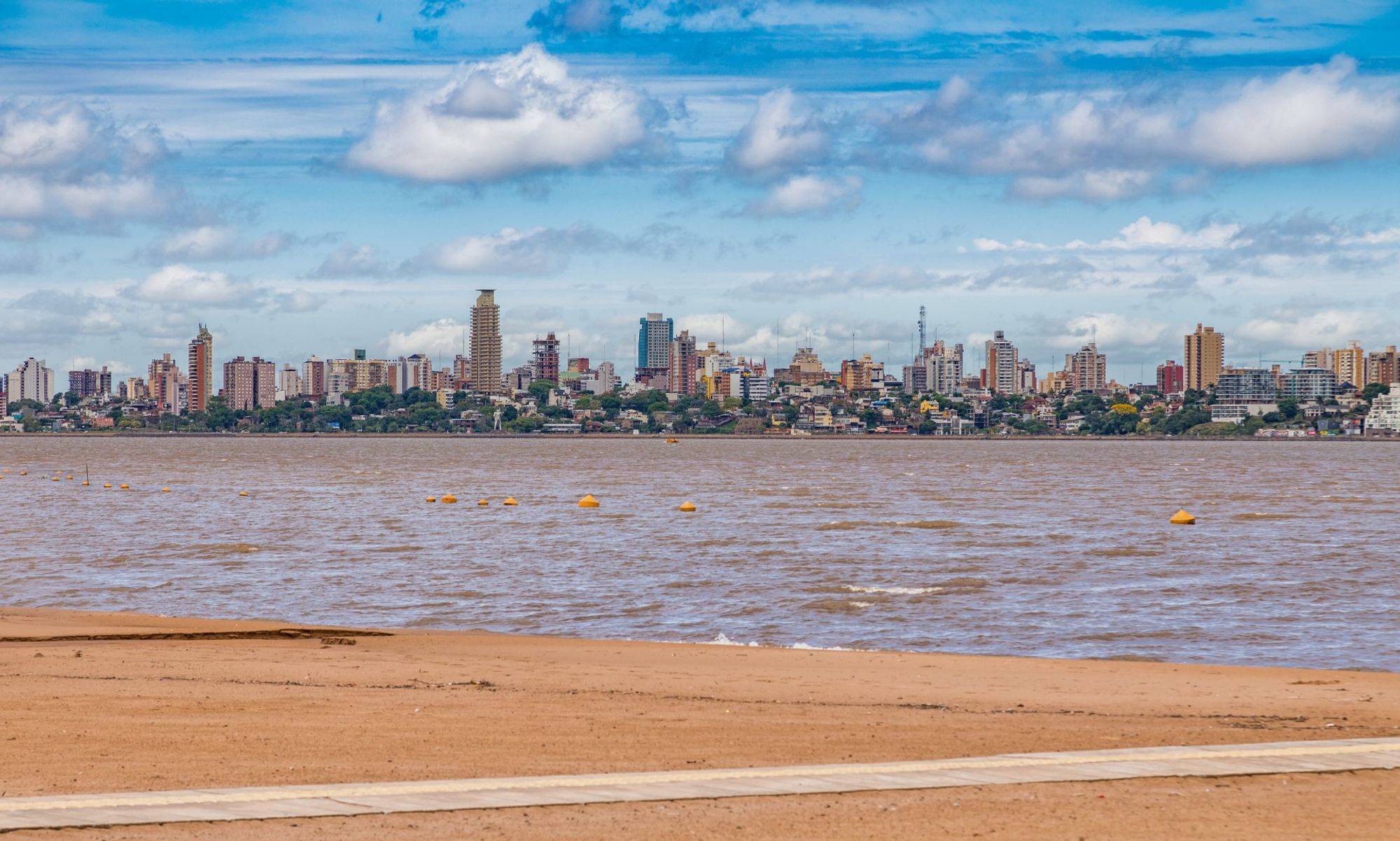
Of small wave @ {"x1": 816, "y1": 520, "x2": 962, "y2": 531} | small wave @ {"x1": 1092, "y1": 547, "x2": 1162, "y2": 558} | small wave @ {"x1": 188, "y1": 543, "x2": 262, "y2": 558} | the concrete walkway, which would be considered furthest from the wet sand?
small wave @ {"x1": 816, "y1": 520, "x2": 962, "y2": 531}

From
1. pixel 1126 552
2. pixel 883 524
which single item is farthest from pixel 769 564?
pixel 883 524

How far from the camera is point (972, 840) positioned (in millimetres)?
9062

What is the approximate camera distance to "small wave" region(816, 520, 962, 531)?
5353 centimetres

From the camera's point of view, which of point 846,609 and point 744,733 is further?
point 846,609

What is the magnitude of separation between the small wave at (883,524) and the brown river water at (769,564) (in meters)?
0.40

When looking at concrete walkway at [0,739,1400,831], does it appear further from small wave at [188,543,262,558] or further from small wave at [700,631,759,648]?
small wave at [188,543,262,558]

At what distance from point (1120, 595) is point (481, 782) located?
2336 cm

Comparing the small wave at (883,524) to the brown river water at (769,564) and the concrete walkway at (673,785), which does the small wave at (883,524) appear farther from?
the concrete walkway at (673,785)

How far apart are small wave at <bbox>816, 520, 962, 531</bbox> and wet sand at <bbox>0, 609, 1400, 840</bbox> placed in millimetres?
31366

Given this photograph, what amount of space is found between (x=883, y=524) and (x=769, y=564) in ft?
56.1

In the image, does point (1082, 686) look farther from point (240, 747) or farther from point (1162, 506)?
point (1162, 506)

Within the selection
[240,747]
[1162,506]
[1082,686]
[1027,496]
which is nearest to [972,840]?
[240,747]

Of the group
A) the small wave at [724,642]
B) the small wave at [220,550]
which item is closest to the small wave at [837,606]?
the small wave at [724,642]

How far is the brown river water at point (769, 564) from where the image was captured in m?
26.4
